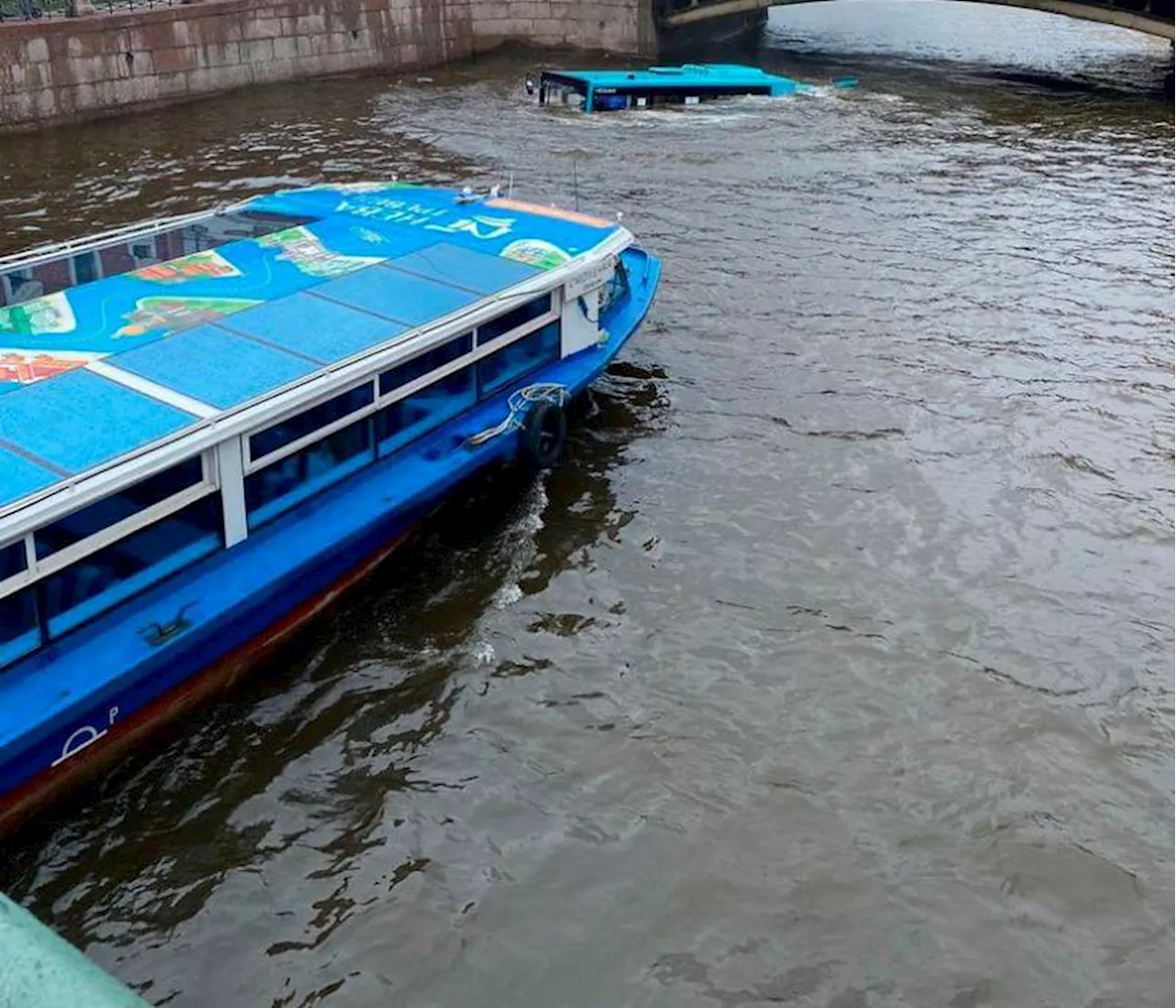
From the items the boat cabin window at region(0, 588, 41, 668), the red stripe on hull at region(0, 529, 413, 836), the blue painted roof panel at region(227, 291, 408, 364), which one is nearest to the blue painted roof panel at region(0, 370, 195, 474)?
the boat cabin window at region(0, 588, 41, 668)

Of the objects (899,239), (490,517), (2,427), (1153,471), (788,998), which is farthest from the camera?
(899,239)

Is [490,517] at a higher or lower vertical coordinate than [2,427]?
lower

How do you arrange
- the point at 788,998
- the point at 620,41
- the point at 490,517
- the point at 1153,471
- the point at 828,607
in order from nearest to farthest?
the point at 788,998 → the point at 828,607 → the point at 490,517 → the point at 1153,471 → the point at 620,41

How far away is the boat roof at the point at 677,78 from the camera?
30.5m

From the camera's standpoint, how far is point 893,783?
899 centimetres

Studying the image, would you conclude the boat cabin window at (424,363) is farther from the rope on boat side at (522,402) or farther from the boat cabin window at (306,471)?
the rope on boat side at (522,402)

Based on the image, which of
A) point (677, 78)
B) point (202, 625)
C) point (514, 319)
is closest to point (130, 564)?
point (202, 625)

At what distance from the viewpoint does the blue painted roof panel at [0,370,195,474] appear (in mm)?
8391

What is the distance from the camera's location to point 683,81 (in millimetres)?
31203

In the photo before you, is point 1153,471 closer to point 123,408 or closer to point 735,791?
point 735,791

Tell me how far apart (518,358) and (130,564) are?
489 centimetres

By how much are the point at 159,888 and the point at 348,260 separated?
6.48 meters

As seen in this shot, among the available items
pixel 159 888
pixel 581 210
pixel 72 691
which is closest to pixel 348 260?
pixel 72 691

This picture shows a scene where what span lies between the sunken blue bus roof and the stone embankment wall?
233 inches
